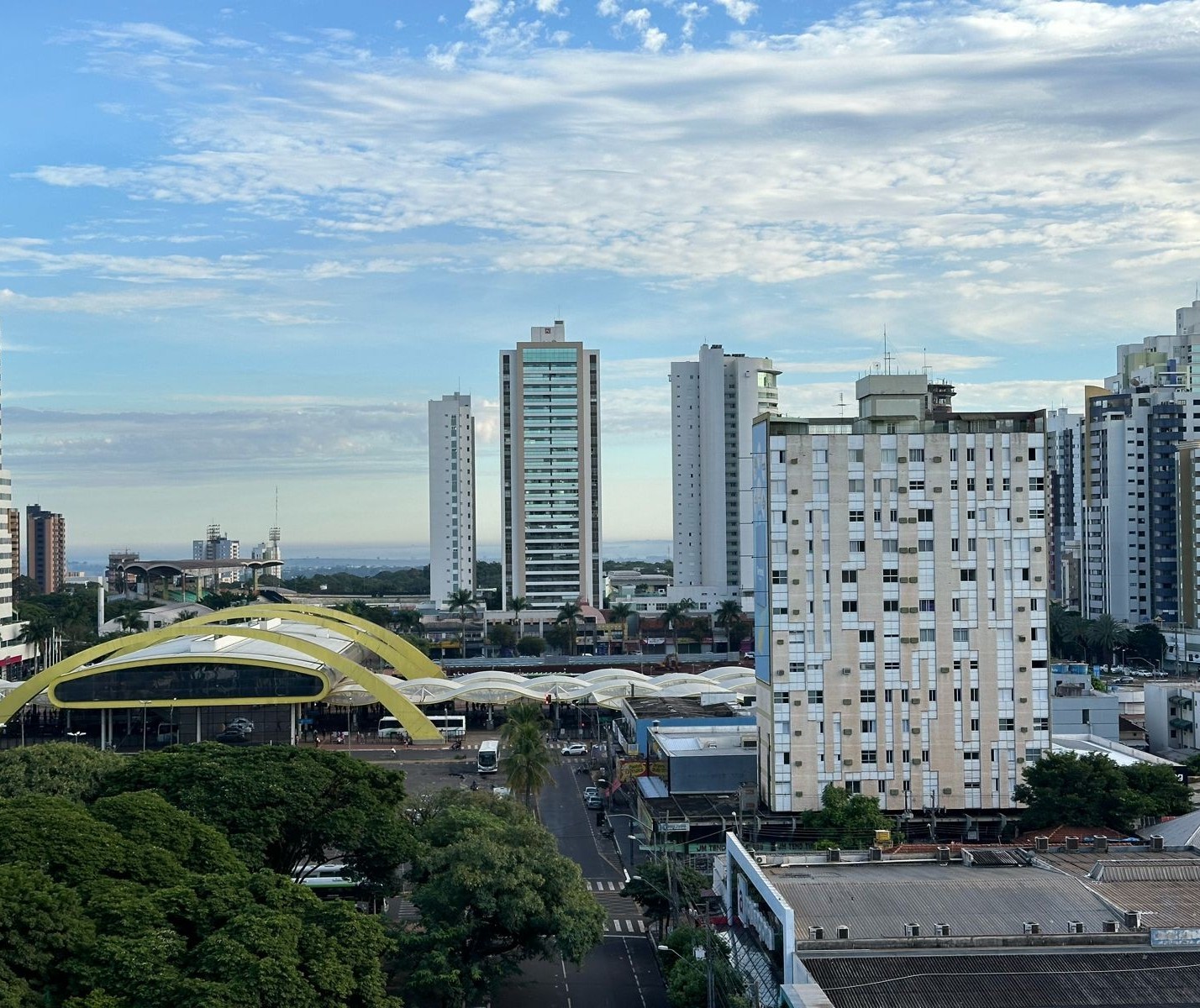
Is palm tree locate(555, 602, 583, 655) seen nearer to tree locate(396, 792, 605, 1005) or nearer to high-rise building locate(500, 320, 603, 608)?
high-rise building locate(500, 320, 603, 608)

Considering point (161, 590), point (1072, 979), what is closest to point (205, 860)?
point (1072, 979)

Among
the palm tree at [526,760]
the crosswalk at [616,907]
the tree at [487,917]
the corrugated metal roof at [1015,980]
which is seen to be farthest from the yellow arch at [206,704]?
the corrugated metal roof at [1015,980]

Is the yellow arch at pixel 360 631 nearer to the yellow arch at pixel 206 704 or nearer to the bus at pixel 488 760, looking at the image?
the yellow arch at pixel 206 704

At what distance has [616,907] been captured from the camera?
42875mm

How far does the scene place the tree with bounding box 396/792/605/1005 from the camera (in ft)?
104

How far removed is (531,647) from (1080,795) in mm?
77006

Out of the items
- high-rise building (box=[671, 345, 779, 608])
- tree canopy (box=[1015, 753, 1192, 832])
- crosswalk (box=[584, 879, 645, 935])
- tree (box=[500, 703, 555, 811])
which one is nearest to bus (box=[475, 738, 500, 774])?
tree (box=[500, 703, 555, 811])

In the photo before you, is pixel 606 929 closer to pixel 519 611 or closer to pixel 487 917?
pixel 487 917

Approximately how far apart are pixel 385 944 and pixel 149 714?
49462mm

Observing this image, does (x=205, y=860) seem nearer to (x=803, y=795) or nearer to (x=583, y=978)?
(x=583, y=978)

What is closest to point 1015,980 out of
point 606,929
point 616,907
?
point 606,929

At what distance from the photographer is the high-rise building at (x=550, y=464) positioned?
429ft

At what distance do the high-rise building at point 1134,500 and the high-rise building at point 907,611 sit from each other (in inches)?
2555

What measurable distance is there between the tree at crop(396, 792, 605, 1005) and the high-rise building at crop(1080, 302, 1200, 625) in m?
86.5
